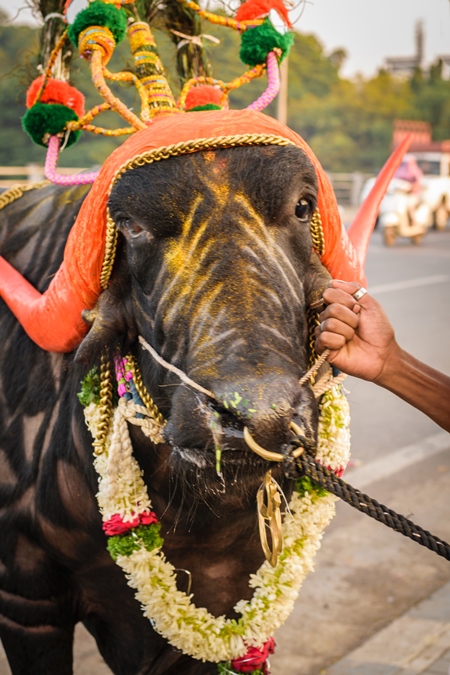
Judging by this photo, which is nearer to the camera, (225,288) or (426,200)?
(225,288)

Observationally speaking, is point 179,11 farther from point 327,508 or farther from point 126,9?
point 327,508

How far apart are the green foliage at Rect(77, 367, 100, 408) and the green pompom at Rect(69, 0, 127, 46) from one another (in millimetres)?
1027

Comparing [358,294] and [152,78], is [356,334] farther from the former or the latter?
[152,78]

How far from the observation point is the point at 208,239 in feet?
6.07

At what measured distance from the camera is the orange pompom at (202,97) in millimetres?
2836

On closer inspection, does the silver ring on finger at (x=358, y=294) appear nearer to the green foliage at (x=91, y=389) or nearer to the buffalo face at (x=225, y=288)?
the buffalo face at (x=225, y=288)

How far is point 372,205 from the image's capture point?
9.15 ft

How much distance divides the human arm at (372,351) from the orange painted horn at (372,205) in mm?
757

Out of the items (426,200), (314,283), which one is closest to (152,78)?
(314,283)

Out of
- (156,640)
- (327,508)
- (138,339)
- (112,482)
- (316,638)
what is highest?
(138,339)

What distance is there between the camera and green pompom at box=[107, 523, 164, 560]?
7.48 feet

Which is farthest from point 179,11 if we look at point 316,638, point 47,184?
point 316,638

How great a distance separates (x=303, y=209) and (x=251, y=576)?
44.7 inches

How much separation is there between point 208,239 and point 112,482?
30.3 inches
